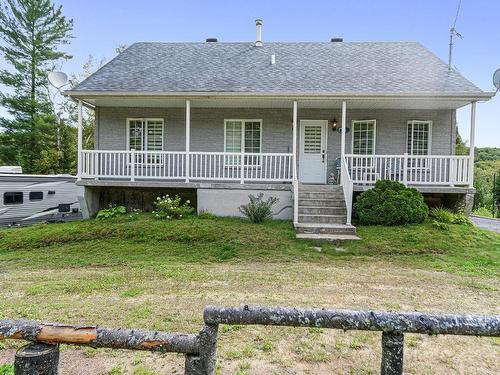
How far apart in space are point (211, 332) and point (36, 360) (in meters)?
0.82

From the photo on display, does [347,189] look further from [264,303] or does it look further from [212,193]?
[264,303]

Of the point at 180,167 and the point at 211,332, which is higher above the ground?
the point at 180,167

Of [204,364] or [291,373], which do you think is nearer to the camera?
[204,364]

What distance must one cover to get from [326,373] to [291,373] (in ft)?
0.95

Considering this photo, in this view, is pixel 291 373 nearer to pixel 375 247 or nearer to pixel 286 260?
pixel 286 260

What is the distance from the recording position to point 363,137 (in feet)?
37.0

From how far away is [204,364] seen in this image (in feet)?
5.20

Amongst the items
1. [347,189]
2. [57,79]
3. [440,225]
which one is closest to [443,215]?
[440,225]

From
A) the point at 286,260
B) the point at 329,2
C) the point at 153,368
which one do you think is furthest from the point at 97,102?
the point at 329,2

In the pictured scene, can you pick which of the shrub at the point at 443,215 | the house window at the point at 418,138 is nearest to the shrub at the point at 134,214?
the shrub at the point at 443,215

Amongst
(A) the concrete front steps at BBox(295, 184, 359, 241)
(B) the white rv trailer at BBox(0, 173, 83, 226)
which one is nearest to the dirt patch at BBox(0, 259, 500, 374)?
(A) the concrete front steps at BBox(295, 184, 359, 241)

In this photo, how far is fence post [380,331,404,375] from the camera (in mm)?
1602

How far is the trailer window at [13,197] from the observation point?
402 inches

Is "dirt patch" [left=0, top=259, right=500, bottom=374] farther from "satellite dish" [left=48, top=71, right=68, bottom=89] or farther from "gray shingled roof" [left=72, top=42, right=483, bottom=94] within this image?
"satellite dish" [left=48, top=71, right=68, bottom=89]
